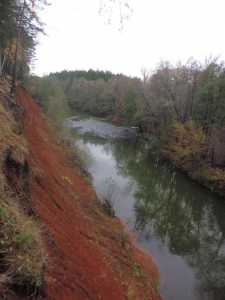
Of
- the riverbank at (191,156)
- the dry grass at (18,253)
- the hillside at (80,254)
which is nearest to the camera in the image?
the dry grass at (18,253)

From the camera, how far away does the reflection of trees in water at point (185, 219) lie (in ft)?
37.7

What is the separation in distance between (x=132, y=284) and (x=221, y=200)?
45.2 ft

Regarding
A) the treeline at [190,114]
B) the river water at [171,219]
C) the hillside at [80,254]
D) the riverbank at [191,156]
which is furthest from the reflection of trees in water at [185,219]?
the hillside at [80,254]

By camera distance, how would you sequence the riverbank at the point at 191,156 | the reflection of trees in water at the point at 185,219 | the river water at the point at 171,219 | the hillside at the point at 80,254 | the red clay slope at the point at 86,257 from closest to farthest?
the hillside at the point at 80,254 < the red clay slope at the point at 86,257 < the river water at the point at 171,219 < the reflection of trees in water at the point at 185,219 < the riverbank at the point at 191,156

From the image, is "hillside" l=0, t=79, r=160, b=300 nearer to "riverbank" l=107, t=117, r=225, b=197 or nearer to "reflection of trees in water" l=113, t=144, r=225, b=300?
"reflection of trees in water" l=113, t=144, r=225, b=300

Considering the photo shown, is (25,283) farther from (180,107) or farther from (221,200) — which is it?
(180,107)

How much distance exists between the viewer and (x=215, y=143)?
21406mm

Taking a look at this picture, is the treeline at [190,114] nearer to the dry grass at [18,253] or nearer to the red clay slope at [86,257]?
the red clay slope at [86,257]

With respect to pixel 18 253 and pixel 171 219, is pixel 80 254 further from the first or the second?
pixel 171 219

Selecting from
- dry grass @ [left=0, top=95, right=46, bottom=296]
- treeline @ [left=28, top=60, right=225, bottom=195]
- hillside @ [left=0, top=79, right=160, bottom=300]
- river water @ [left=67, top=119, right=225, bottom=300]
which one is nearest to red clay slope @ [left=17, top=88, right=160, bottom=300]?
hillside @ [left=0, top=79, right=160, bottom=300]

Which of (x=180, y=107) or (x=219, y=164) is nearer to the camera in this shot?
(x=219, y=164)

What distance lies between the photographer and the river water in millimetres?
10320

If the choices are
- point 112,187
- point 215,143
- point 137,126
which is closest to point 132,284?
point 112,187

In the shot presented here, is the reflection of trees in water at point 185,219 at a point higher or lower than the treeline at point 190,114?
lower
